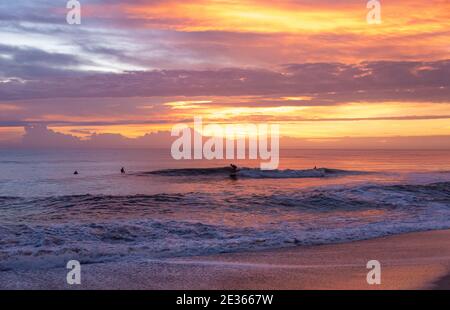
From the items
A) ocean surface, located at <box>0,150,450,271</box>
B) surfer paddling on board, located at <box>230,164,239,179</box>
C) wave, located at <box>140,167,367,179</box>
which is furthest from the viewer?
wave, located at <box>140,167,367,179</box>

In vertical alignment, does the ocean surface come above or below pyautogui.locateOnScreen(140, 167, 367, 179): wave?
below

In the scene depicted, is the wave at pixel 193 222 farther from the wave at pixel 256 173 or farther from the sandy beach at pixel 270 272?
the wave at pixel 256 173

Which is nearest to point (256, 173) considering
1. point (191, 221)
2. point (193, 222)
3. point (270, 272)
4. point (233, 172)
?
point (233, 172)

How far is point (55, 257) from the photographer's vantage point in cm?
1101

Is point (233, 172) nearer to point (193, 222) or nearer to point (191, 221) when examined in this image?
point (191, 221)

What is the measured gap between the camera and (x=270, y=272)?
32.1ft

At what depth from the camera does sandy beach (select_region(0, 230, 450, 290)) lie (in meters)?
8.81

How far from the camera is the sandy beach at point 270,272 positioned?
881 cm

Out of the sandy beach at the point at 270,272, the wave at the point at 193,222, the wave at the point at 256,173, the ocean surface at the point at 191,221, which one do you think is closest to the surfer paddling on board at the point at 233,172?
the wave at the point at 256,173

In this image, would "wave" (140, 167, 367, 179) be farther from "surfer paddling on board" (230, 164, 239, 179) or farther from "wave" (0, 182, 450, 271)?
"wave" (0, 182, 450, 271)

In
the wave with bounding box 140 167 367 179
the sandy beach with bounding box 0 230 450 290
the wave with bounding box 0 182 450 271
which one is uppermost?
the wave with bounding box 140 167 367 179

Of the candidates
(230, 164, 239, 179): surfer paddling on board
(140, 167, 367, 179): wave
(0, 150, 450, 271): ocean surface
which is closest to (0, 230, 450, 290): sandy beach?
(0, 150, 450, 271): ocean surface
